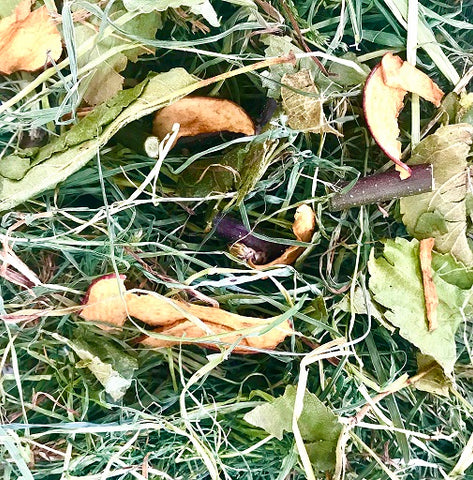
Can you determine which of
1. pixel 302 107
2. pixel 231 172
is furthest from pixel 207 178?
pixel 302 107

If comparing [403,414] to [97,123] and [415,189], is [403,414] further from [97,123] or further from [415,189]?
[97,123]

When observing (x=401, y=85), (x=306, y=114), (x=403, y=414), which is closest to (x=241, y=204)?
(x=306, y=114)

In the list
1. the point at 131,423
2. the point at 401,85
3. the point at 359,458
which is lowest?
the point at 359,458

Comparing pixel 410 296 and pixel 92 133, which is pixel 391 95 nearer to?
pixel 410 296

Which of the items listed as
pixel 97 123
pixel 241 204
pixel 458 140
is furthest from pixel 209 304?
pixel 458 140

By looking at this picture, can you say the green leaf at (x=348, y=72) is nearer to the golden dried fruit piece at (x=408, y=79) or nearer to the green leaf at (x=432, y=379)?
the golden dried fruit piece at (x=408, y=79)

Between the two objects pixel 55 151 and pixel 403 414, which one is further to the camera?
pixel 403 414

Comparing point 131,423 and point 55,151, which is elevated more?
point 55,151

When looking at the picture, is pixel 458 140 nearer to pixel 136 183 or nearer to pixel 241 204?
pixel 241 204
